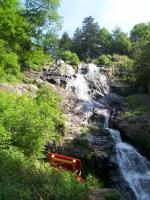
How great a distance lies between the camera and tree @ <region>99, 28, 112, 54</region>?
228ft

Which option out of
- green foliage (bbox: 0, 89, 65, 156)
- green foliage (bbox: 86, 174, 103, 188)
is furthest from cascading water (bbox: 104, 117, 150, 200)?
green foliage (bbox: 0, 89, 65, 156)

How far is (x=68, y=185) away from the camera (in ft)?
43.2

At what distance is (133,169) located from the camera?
22.1 m

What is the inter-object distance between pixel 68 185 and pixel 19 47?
14500mm

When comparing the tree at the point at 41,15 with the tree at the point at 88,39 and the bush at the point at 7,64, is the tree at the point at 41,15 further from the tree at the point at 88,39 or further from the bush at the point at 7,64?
the tree at the point at 88,39

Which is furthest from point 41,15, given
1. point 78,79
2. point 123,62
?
point 123,62

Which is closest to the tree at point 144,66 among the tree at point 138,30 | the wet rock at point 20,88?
the wet rock at point 20,88

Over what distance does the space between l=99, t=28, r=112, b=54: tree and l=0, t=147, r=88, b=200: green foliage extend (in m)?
56.6

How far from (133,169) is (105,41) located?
166 feet

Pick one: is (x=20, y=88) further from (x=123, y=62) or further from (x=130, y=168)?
(x=123, y=62)

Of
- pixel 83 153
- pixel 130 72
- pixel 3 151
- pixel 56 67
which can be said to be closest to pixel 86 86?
pixel 56 67

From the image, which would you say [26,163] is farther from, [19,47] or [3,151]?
[19,47]

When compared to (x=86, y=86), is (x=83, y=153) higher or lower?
lower

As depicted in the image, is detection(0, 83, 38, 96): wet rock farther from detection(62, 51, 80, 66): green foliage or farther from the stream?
detection(62, 51, 80, 66): green foliage
